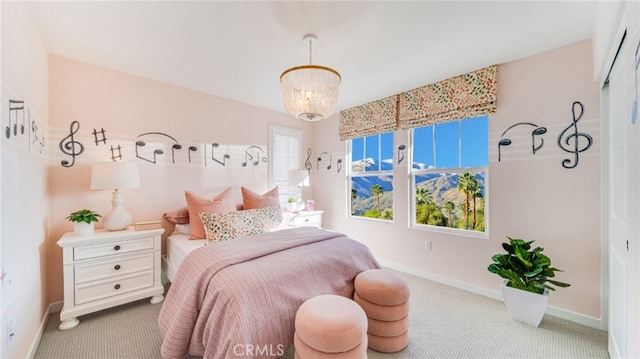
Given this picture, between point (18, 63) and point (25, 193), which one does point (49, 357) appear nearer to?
point (25, 193)

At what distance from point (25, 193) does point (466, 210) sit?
3.98 metres

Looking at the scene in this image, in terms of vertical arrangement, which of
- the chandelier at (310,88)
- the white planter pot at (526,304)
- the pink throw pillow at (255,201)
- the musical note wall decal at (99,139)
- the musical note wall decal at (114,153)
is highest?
the chandelier at (310,88)

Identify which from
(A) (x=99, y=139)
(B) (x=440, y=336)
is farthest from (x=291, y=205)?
(B) (x=440, y=336)

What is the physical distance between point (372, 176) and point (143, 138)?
10.0 feet

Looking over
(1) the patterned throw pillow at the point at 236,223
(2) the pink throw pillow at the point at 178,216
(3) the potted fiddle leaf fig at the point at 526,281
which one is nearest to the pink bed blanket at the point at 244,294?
(1) the patterned throw pillow at the point at 236,223

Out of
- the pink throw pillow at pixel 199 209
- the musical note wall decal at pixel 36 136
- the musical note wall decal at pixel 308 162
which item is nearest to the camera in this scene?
the musical note wall decal at pixel 36 136

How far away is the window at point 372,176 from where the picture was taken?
12.2 feet

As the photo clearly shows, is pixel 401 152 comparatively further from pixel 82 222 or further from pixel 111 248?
pixel 82 222

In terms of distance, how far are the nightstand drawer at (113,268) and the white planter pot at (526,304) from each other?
3.38 meters

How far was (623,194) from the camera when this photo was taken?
156 centimetres

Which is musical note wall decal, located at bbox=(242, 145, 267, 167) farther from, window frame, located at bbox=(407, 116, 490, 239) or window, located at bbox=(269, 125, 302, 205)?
window frame, located at bbox=(407, 116, 490, 239)

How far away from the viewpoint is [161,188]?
3004 mm

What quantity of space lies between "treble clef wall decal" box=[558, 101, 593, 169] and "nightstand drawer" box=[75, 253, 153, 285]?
13.2ft

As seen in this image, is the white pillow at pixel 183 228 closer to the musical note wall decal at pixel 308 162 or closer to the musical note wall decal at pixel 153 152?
the musical note wall decal at pixel 153 152
